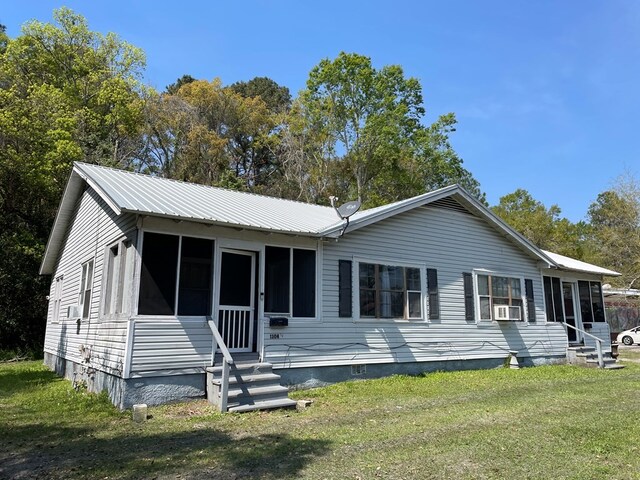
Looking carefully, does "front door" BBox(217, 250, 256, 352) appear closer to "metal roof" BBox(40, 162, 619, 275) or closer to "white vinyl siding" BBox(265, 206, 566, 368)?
"white vinyl siding" BBox(265, 206, 566, 368)

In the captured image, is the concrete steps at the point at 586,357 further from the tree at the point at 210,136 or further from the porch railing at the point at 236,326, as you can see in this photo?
the tree at the point at 210,136

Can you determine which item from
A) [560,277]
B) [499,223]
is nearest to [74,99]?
[499,223]

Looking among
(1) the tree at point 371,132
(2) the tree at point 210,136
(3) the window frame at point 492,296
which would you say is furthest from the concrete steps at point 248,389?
(1) the tree at point 371,132

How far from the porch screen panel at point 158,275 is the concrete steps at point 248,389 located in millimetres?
→ 1395

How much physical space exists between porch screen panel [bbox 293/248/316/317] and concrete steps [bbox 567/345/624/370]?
360 inches

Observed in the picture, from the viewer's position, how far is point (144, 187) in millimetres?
9844

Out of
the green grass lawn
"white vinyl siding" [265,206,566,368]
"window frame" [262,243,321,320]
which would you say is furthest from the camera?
"white vinyl siding" [265,206,566,368]

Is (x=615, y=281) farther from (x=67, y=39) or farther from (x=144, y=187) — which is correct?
(x=67, y=39)

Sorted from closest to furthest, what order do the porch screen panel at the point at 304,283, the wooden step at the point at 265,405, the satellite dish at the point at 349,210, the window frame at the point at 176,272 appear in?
the wooden step at the point at 265,405
the window frame at the point at 176,272
the porch screen panel at the point at 304,283
the satellite dish at the point at 349,210

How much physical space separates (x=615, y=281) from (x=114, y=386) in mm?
35089

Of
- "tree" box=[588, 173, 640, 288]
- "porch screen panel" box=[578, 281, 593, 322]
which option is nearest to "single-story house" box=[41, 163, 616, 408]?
"porch screen panel" box=[578, 281, 593, 322]

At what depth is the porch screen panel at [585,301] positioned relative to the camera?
52.9ft

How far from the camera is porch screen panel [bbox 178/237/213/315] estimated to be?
838 centimetres

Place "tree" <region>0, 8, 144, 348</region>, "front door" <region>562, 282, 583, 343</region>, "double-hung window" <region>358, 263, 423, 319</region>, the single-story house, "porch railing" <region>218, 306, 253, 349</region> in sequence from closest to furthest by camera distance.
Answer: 1. the single-story house
2. "porch railing" <region>218, 306, 253, 349</region>
3. "double-hung window" <region>358, 263, 423, 319</region>
4. "front door" <region>562, 282, 583, 343</region>
5. "tree" <region>0, 8, 144, 348</region>
